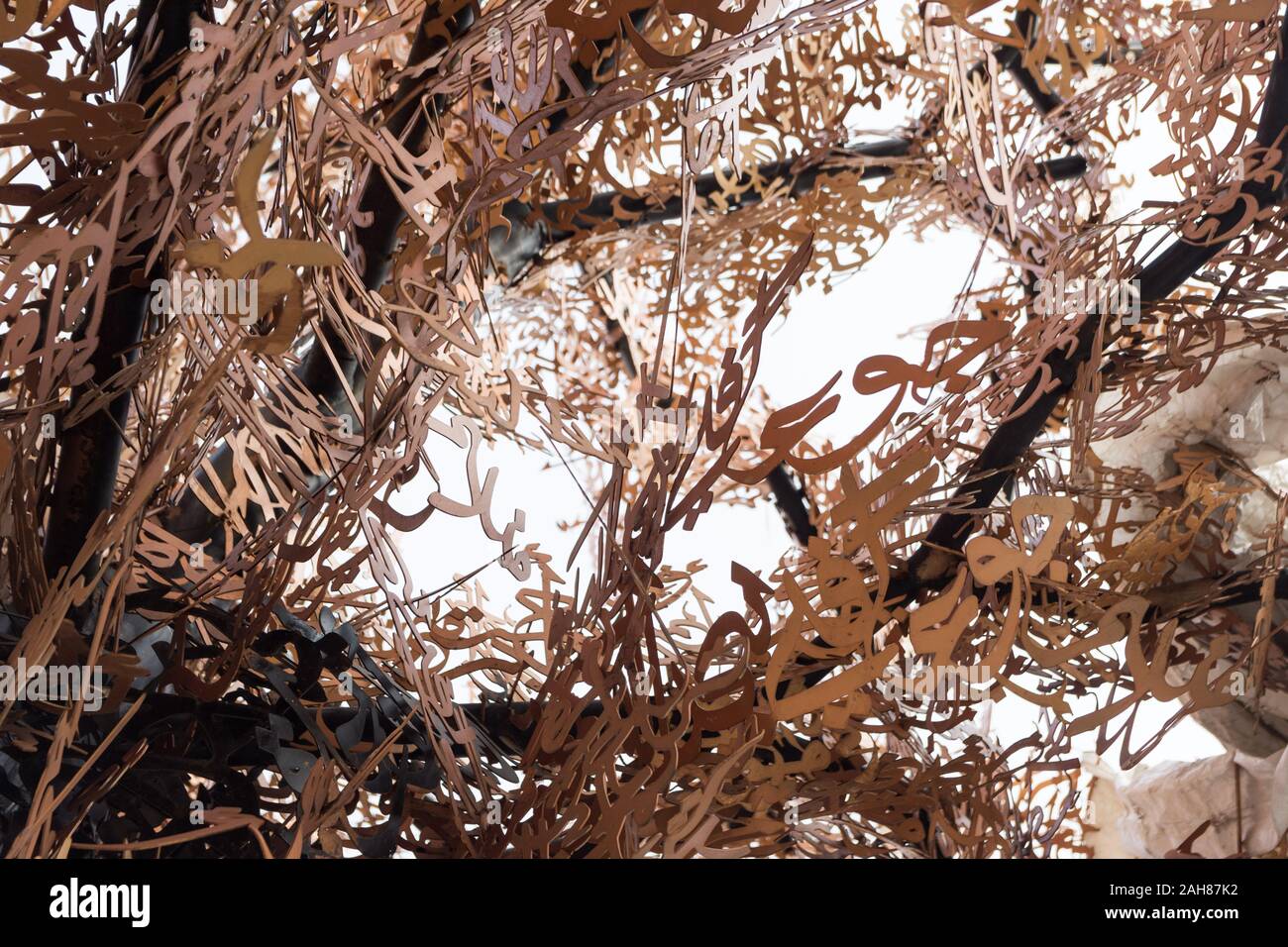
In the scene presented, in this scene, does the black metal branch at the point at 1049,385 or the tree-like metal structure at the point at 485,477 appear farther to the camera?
the black metal branch at the point at 1049,385

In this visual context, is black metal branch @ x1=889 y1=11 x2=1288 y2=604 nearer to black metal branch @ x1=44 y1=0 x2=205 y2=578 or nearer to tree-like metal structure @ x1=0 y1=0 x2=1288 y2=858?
tree-like metal structure @ x1=0 y1=0 x2=1288 y2=858

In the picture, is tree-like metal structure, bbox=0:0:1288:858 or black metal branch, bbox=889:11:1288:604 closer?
tree-like metal structure, bbox=0:0:1288:858

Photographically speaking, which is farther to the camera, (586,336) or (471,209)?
(586,336)

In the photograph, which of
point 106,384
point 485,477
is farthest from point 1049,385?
point 106,384

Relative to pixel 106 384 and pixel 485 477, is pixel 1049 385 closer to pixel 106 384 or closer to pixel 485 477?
pixel 485 477

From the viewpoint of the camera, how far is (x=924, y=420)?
0.54 m

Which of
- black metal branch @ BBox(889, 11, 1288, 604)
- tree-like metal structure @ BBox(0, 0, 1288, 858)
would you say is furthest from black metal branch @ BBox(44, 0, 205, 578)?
black metal branch @ BBox(889, 11, 1288, 604)

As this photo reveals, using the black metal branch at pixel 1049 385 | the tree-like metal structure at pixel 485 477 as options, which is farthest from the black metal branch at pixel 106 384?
the black metal branch at pixel 1049 385

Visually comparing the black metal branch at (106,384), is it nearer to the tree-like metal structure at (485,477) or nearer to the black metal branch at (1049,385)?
the tree-like metal structure at (485,477)
